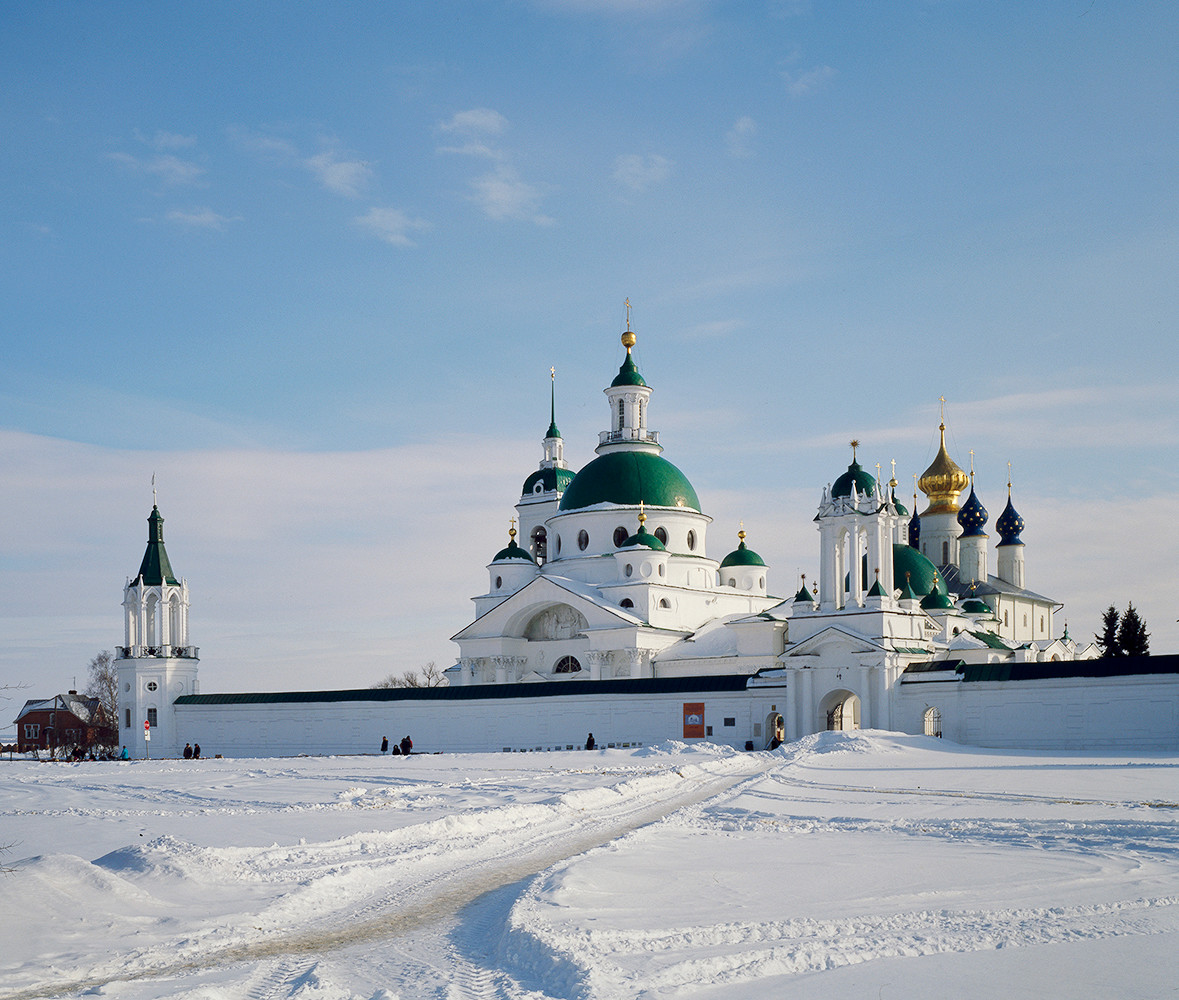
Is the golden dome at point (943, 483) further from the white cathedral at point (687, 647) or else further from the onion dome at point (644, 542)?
the onion dome at point (644, 542)

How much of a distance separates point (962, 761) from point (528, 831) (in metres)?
16.4

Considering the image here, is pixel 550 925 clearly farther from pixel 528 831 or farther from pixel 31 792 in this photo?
pixel 31 792

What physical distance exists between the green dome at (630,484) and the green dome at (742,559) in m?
3.07

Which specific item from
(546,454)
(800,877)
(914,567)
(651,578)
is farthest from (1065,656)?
(800,877)

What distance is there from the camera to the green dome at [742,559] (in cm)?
5900

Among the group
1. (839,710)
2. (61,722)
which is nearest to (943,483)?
(839,710)

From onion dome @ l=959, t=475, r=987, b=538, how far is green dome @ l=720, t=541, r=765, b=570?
38.2ft

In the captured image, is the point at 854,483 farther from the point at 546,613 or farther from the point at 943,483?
the point at 943,483

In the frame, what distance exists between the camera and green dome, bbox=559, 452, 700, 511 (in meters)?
56.8

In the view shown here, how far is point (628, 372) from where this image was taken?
2425 inches

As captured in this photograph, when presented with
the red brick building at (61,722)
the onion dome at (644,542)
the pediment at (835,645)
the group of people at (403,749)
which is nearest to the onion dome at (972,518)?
the onion dome at (644,542)

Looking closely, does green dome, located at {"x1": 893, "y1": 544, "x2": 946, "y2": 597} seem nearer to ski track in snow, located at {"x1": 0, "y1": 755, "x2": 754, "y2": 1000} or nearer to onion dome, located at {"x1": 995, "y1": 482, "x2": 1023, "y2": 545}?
onion dome, located at {"x1": 995, "y1": 482, "x2": 1023, "y2": 545}

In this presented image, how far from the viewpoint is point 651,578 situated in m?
53.7

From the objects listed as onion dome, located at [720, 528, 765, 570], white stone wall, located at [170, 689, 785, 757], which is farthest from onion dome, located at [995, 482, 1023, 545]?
white stone wall, located at [170, 689, 785, 757]
